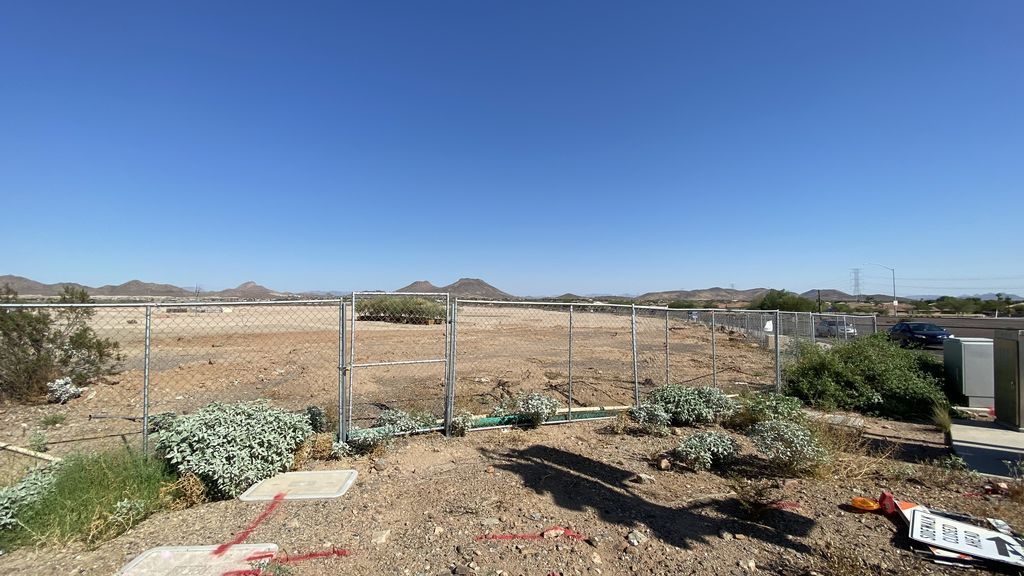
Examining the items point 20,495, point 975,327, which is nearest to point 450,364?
point 20,495

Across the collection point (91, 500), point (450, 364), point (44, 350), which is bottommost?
point (91, 500)

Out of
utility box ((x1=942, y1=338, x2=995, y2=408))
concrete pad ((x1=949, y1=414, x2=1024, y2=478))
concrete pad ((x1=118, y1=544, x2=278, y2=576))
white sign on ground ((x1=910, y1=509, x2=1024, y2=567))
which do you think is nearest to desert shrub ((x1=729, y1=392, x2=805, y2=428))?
concrete pad ((x1=949, y1=414, x2=1024, y2=478))

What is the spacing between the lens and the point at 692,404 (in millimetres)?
7719

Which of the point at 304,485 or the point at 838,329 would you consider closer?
the point at 304,485

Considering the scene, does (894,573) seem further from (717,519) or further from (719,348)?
(719,348)

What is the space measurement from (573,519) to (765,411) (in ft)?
15.0

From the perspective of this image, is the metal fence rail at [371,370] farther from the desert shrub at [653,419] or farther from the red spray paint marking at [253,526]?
the red spray paint marking at [253,526]

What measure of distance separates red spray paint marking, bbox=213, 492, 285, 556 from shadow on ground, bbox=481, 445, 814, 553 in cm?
243

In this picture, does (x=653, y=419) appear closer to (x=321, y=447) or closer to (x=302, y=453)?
(x=321, y=447)

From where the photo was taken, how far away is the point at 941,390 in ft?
31.9

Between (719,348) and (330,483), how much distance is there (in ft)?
66.3

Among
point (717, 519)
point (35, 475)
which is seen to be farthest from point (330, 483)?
point (717, 519)

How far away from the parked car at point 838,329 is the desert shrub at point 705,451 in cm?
1391

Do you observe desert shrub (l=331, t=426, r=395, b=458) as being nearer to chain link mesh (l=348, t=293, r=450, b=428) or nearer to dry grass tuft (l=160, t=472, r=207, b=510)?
chain link mesh (l=348, t=293, r=450, b=428)
